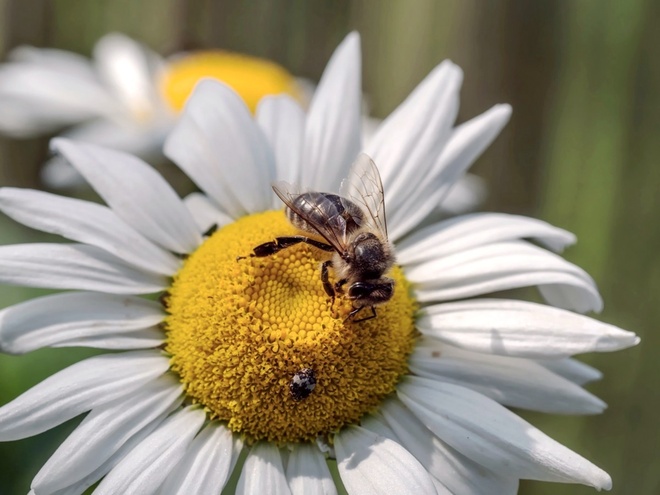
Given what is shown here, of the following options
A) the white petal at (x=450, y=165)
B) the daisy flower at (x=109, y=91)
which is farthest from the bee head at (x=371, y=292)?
the daisy flower at (x=109, y=91)

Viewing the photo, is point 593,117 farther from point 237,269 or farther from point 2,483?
point 2,483

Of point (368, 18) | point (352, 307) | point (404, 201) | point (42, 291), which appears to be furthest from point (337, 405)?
point (368, 18)

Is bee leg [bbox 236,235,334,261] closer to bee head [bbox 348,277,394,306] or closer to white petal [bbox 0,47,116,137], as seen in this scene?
bee head [bbox 348,277,394,306]

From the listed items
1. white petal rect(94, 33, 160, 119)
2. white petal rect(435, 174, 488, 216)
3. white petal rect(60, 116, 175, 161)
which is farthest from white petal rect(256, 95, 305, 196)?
white petal rect(94, 33, 160, 119)

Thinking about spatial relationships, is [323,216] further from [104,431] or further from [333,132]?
[104,431]

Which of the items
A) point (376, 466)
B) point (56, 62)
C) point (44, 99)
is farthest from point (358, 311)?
point (56, 62)

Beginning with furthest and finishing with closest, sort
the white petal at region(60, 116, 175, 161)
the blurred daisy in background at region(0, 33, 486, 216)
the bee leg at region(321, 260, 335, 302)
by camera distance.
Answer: the blurred daisy in background at region(0, 33, 486, 216), the white petal at region(60, 116, 175, 161), the bee leg at region(321, 260, 335, 302)

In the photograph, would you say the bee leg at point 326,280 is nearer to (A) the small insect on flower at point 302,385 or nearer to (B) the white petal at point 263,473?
(A) the small insect on flower at point 302,385
